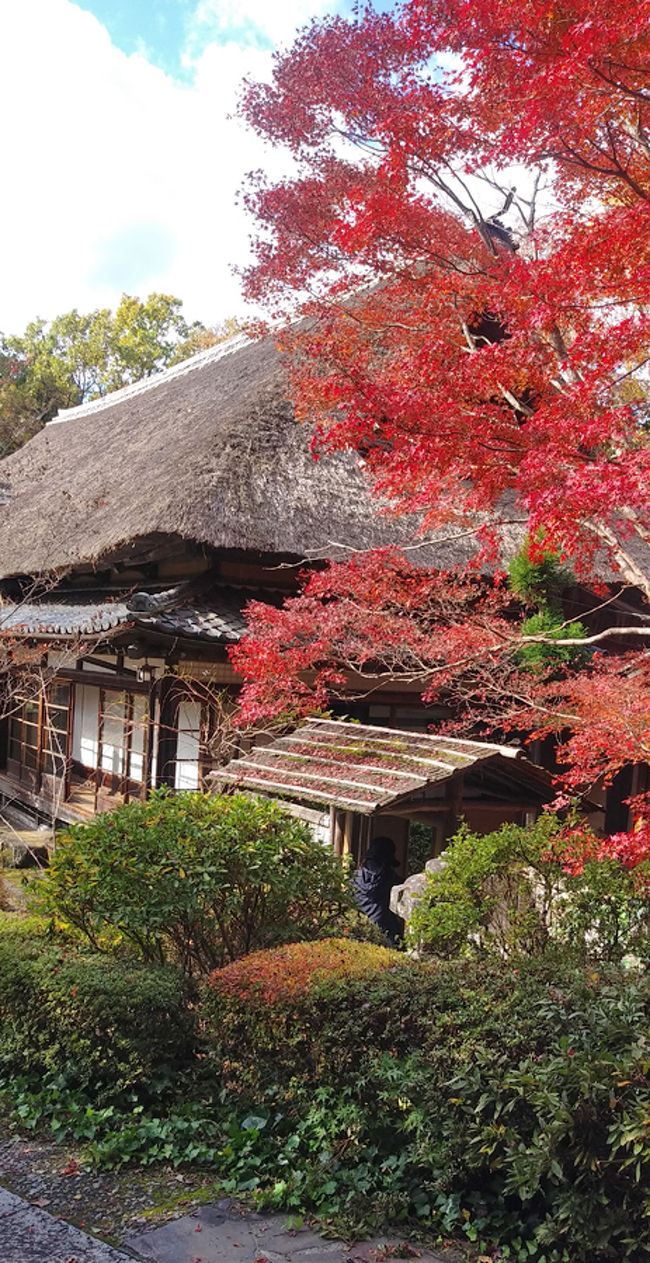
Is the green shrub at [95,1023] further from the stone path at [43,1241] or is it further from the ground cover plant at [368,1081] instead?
the stone path at [43,1241]

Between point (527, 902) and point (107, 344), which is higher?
point (107, 344)

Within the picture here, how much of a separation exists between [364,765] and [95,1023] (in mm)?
2964

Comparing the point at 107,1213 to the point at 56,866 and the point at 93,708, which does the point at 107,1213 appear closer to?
the point at 56,866

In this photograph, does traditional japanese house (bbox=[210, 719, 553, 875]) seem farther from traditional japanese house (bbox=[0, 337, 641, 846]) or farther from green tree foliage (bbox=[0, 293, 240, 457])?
green tree foliage (bbox=[0, 293, 240, 457])

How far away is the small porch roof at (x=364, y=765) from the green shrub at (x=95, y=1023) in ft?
6.53

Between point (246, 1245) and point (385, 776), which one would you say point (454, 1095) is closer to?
point (246, 1245)

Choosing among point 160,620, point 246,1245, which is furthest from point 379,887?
point 246,1245

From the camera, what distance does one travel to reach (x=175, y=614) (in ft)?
29.1

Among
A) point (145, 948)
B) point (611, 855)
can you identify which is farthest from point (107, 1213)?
point (611, 855)

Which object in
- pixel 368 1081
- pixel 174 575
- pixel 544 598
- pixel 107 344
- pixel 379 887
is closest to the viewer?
pixel 368 1081

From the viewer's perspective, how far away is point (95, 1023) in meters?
4.11

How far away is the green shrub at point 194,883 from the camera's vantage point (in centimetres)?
481

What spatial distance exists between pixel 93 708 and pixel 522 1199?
415 inches

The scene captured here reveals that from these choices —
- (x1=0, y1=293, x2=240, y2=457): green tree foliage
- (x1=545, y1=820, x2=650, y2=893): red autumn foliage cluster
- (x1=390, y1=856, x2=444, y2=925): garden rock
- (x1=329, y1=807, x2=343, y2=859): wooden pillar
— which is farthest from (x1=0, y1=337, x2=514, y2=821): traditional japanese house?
(x1=0, y1=293, x2=240, y2=457): green tree foliage
